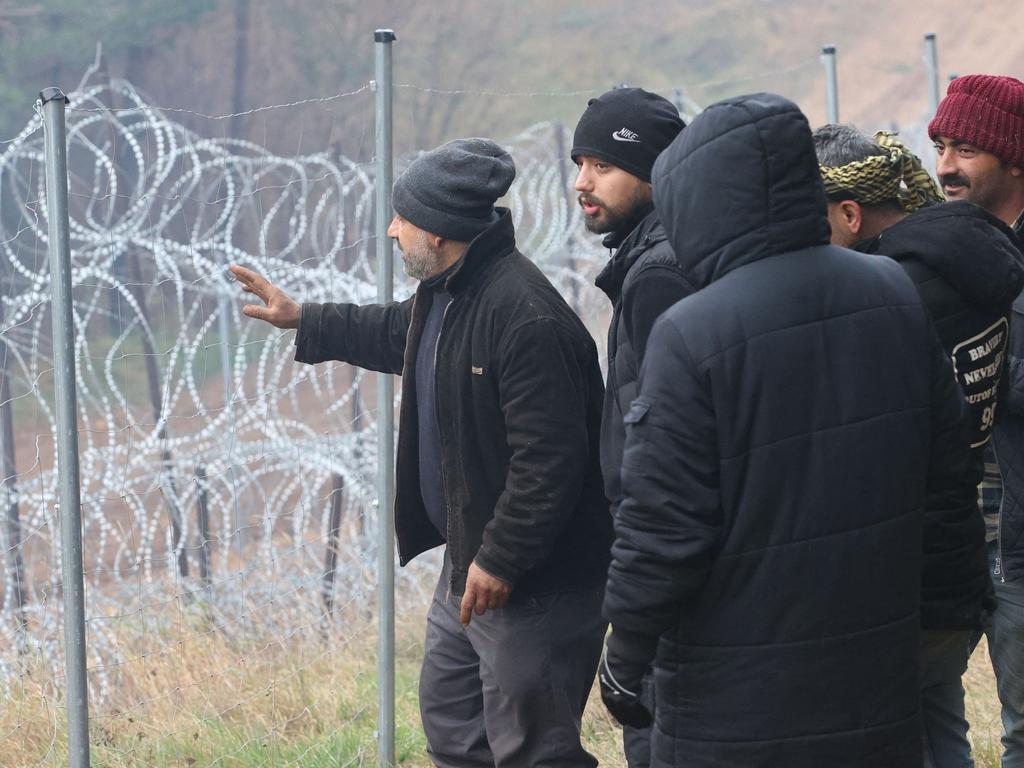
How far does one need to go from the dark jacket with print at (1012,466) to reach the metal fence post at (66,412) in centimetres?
208

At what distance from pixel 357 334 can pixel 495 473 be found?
0.68 meters

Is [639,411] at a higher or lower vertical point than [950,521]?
higher

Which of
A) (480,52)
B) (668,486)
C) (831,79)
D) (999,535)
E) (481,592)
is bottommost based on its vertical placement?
(481,592)

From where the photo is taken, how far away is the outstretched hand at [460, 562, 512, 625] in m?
3.00

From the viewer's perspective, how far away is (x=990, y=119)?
2.91 metres

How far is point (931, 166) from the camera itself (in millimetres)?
13266

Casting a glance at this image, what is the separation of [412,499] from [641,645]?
45.5 inches

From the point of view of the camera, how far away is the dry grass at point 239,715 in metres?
4.14

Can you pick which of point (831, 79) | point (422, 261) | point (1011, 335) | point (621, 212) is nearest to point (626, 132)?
point (621, 212)

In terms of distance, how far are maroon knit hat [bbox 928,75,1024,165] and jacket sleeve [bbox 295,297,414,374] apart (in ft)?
4.69

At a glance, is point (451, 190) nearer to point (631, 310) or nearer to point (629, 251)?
point (629, 251)

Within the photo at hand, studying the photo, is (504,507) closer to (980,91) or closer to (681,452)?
(681,452)

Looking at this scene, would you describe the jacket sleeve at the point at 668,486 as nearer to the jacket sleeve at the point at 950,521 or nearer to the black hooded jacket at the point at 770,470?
the black hooded jacket at the point at 770,470

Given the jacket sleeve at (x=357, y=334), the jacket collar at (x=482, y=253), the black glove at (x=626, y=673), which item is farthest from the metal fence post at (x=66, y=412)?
the black glove at (x=626, y=673)
